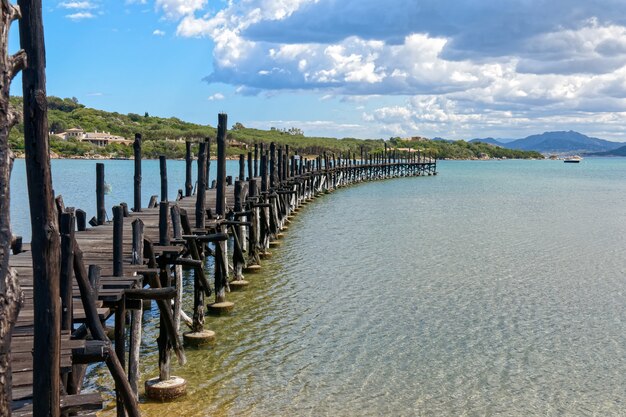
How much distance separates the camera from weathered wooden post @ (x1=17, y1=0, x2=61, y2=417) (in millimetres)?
5371

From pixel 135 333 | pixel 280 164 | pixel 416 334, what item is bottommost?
pixel 416 334

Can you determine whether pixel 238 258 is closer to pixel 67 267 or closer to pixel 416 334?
pixel 416 334

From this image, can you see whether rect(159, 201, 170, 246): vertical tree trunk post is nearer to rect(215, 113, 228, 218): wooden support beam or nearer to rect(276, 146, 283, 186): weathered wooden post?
rect(215, 113, 228, 218): wooden support beam

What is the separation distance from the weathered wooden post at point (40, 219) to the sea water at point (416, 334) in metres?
4.35

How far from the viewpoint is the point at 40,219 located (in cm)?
550

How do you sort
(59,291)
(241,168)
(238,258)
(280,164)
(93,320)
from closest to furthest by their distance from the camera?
1. (59,291)
2. (93,320)
3. (238,258)
4. (241,168)
5. (280,164)

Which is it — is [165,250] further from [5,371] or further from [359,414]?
[5,371]

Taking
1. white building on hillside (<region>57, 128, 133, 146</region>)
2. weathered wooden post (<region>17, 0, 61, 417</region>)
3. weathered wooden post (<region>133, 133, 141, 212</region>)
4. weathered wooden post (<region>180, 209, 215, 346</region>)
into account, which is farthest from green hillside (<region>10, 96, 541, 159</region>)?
weathered wooden post (<region>17, 0, 61, 417</region>)

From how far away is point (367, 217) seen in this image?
36.7 metres

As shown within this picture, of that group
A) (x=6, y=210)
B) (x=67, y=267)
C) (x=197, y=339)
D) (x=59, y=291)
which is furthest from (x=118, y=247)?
(x=6, y=210)

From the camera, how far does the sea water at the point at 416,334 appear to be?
10578 mm

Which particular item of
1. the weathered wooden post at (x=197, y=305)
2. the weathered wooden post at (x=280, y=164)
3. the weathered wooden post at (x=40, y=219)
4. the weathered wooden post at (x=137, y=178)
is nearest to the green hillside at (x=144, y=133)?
the weathered wooden post at (x=280, y=164)

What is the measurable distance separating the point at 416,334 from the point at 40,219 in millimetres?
9646

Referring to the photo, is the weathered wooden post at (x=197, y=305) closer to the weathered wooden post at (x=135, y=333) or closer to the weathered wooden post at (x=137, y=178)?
the weathered wooden post at (x=135, y=333)
